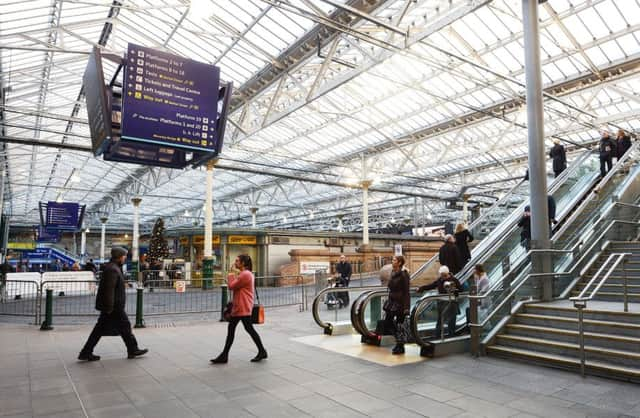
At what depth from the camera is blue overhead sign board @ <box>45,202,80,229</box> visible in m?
27.1

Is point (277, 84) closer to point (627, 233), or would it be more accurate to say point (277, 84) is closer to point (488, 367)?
point (627, 233)

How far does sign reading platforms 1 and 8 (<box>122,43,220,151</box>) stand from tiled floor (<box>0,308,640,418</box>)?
3.97 meters

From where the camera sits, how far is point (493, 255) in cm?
837

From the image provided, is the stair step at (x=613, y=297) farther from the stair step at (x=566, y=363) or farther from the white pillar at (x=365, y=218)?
the white pillar at (x=365, y=218)

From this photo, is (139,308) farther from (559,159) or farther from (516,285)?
(559,159)

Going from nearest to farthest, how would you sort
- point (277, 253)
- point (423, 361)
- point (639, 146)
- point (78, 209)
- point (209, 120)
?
1. point (423, 361)
2. point (209, 120)
3. point (639, 146)
4. point (277, 253)
5. point (78, 209)

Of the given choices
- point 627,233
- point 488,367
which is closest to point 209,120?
point 488,367

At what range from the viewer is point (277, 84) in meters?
18.0

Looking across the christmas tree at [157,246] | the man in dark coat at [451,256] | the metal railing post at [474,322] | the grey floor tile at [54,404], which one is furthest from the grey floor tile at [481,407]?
the christmas tree at [157,246]

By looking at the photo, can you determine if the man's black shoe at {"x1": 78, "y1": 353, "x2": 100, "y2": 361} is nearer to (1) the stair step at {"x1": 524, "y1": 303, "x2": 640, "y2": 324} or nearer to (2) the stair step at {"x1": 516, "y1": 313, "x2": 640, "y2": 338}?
(2) the stair step at {"x1": 516, "y1": 313, "x2": 640, "y2": 338}

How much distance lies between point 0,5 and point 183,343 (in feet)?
38.1

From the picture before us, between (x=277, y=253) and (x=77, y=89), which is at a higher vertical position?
(x=77, y=89)

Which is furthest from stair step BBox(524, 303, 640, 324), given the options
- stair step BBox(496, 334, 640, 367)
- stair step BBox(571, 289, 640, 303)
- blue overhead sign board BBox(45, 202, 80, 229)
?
blue overhead sign board BBox(45, 202, 80, 229)

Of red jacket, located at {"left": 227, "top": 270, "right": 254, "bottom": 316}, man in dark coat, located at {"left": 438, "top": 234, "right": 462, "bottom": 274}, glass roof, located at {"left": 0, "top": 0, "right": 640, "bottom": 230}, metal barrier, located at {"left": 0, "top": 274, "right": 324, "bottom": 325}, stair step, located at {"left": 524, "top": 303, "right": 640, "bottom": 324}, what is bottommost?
metal barrier, located at {"left": 0, "top": 274, "right": 324, "bottom": 325}
